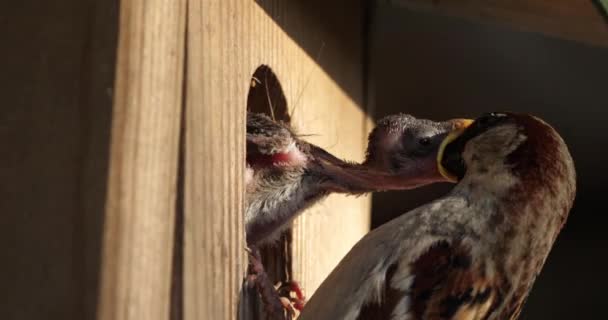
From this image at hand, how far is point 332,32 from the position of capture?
7.04ft

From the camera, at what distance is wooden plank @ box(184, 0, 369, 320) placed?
147 centimetres

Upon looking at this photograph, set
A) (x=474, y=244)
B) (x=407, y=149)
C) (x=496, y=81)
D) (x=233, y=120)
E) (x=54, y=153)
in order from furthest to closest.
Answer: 1. (x=496, y=81)
2. (x=407, y=149)
3. (x=474, y=244)
4. (x=233, y=120)
5. (x=54, y=153)

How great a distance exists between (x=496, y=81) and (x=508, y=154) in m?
1.40

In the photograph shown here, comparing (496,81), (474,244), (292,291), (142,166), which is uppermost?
(496,81)

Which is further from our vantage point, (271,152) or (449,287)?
(271,152)

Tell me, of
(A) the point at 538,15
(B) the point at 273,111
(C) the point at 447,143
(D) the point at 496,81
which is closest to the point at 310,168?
(B) the point at 273,111

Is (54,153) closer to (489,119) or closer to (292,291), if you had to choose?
(292,291)

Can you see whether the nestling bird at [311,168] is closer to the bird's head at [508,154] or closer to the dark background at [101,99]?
the bird's head at [508,154]

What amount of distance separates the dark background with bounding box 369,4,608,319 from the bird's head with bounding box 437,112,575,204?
90 centimetres

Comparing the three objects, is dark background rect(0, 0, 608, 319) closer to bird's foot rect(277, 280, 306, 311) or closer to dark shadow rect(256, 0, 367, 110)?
dark shadow rect(256, 0, 367, 110)

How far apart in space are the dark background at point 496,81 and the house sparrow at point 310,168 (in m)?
0.85

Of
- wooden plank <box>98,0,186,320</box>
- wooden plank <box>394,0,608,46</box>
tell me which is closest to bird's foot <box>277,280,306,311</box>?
wooden plank <box>98,0,186,320</box>

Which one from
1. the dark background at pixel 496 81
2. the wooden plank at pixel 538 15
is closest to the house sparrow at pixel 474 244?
the wooden plank at pixel 538 15

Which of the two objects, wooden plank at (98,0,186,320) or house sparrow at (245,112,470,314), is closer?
wooden plank at (98,0,186,320)
